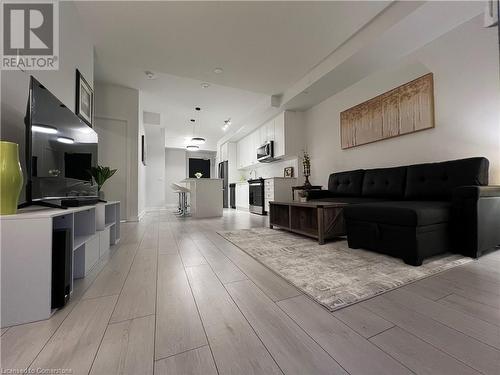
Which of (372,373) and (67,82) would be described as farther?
(67,82)

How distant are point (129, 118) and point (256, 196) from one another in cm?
330

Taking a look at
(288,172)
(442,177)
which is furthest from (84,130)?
(288,172)

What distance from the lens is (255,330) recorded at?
89 cm

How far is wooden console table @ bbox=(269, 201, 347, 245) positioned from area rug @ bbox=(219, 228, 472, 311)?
0.13 metres

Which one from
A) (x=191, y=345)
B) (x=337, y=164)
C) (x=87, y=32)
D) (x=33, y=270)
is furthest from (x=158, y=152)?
(x=191, y=345)

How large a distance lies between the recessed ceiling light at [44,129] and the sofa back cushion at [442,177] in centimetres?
335

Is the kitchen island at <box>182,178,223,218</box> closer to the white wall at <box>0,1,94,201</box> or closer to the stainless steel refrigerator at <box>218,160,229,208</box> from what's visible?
the white wall at <box>0,1,94,201</box>

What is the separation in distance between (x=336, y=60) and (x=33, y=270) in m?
3.64

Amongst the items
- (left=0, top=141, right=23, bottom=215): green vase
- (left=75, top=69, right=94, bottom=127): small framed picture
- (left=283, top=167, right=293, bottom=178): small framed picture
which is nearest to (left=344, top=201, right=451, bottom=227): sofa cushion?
(left=0, top=141, right=23, bottom=215): green vase

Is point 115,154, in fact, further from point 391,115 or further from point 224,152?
point 391,115

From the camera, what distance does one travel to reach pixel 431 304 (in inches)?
42.0

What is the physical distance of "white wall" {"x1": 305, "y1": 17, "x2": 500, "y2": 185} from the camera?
6.72 ft

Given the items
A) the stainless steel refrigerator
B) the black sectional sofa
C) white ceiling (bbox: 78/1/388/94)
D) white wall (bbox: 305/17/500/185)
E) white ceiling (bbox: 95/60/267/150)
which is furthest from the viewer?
the stainless steel refrigerator

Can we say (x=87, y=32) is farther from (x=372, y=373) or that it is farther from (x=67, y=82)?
(x=372, y=373)
